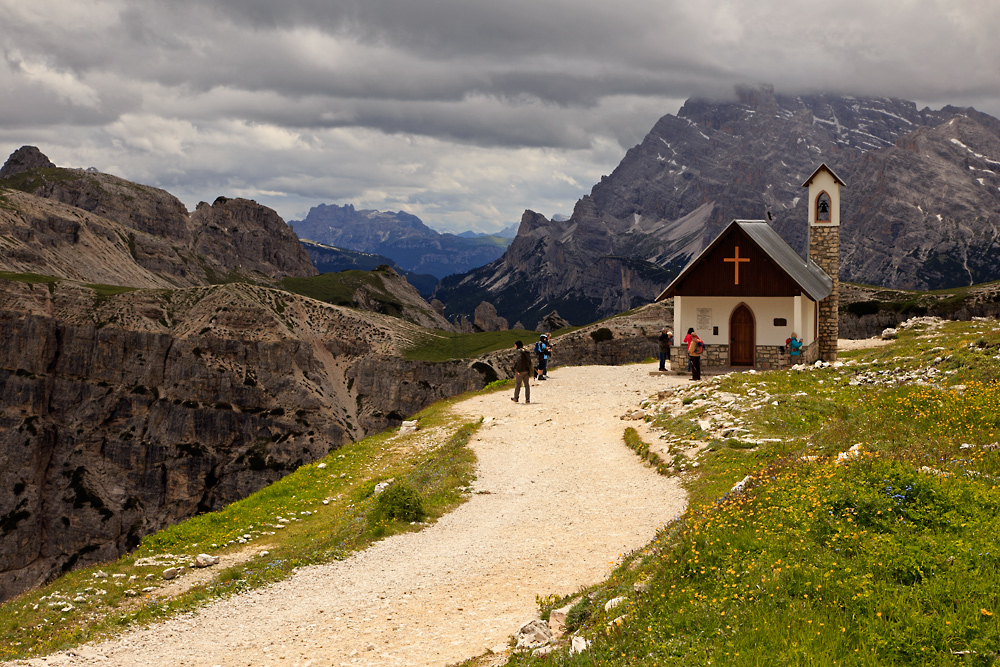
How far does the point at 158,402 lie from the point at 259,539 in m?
Answer: 183

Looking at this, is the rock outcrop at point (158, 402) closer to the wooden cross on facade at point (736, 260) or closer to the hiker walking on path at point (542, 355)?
the hiker walking on path at point (542, 355)

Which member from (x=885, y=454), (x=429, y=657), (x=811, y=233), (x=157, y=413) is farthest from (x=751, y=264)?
(x=157, y=413)

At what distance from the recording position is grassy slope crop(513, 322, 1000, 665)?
26.9ft

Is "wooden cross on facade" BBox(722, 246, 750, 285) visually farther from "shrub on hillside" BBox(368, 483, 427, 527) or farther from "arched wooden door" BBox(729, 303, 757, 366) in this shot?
"shrub on hillside" BBox(368, 483, 427, 527)

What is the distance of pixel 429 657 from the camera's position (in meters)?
11.3

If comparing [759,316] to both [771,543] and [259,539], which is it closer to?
[259,539]

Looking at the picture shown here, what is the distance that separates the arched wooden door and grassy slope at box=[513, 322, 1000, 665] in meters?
29.7

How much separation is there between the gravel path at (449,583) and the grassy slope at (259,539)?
72cm

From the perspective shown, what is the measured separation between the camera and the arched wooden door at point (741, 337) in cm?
4600

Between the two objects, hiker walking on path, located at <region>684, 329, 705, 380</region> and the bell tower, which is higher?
the bell tower

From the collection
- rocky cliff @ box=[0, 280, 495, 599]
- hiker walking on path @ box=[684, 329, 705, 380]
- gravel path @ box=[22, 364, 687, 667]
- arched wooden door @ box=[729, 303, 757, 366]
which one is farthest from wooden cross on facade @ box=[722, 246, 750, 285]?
rocky cliff @ box=[0, 280, 495, 599]

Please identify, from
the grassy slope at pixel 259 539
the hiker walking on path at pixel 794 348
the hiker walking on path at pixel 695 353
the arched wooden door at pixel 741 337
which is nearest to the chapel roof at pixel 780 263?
the hiker walking on path at pixel 794 348

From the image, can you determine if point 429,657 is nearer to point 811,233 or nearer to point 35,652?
point 35,652

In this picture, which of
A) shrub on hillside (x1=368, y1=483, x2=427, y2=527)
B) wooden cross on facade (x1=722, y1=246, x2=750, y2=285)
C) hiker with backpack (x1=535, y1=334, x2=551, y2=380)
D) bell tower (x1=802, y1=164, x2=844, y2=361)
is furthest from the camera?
bell tower (x1=802, y1=164, x2=844, y2=361)
